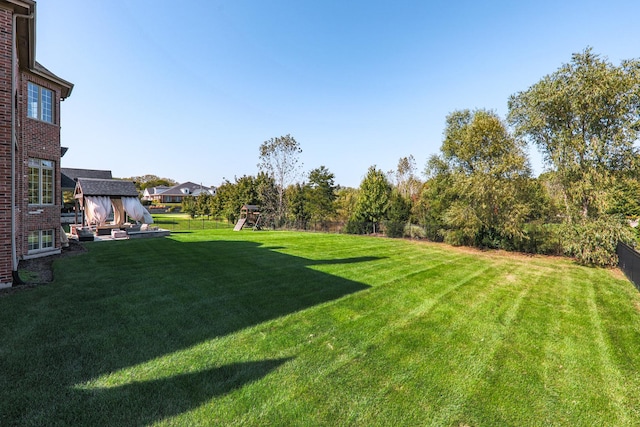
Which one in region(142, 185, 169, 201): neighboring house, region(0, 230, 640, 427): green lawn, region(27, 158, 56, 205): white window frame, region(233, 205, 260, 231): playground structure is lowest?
region(0, 230, 640, 427): green lawn

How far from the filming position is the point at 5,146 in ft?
18.7

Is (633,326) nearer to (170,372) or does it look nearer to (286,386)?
(286,386)

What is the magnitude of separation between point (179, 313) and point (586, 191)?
15.2 meters

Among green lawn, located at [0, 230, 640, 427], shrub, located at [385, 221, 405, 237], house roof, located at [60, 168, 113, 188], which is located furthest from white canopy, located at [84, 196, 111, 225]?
shrub, located at [385, 221, 405, 237]

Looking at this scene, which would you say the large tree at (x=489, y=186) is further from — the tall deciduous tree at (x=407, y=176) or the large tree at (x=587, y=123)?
the tall deciduous tree at (x=407, y=176)

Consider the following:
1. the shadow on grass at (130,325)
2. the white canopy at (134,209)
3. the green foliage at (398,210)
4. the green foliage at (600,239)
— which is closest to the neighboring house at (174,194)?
the white canopy at (134,209)

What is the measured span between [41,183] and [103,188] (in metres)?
7.17

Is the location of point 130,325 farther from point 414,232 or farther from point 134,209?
point 414,232

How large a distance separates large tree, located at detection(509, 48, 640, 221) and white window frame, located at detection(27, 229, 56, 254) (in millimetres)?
19788

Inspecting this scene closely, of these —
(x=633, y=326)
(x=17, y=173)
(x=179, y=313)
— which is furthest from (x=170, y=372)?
(x=17, y=173)

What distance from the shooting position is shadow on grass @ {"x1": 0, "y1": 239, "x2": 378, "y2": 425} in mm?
2604

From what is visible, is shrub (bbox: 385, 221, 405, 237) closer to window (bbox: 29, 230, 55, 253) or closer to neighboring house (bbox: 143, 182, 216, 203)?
window (bbox: 29, 230, 55, 253)

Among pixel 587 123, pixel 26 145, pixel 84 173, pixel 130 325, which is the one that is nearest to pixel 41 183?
pixel 26 145

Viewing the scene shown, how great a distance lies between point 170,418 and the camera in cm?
245
